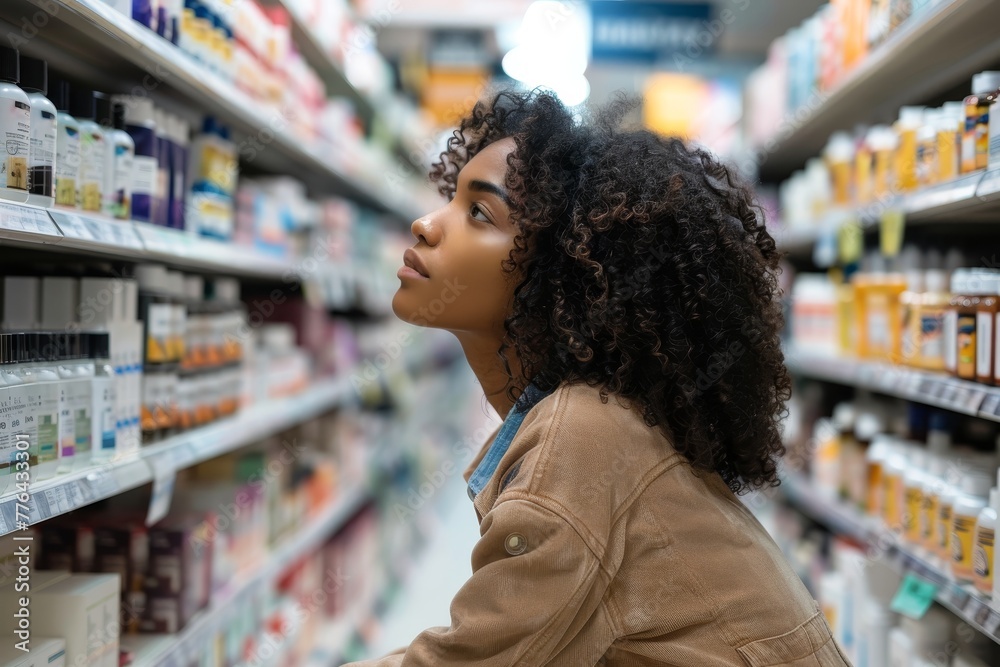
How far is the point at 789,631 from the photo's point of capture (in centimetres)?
121

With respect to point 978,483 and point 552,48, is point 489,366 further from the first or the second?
point 552,48

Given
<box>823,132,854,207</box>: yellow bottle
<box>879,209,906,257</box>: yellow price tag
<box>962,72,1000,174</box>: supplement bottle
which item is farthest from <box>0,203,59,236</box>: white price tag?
<box>823,132,854,207</box>: yellow bottle

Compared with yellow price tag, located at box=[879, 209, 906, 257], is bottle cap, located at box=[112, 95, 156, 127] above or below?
above

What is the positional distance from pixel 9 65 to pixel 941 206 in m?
1.84

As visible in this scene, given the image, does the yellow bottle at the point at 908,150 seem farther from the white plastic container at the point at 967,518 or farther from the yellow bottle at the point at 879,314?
the white plastic container at the point at 967,518

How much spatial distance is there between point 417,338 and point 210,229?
3.11 meters

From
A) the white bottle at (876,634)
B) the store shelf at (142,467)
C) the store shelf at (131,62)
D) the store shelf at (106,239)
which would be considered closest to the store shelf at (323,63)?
the store shelf at (131,62)

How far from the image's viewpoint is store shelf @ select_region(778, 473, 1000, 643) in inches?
66.7

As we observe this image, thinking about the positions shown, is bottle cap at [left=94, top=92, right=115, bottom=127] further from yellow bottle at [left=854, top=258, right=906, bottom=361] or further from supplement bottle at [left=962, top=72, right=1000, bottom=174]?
yellow bottle at [left=854, top=258, right=906, bottom=361]

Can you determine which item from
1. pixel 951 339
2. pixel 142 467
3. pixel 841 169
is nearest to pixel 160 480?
pixel 142 467

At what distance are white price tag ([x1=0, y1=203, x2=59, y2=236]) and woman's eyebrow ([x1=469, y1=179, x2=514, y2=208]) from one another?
62 cm

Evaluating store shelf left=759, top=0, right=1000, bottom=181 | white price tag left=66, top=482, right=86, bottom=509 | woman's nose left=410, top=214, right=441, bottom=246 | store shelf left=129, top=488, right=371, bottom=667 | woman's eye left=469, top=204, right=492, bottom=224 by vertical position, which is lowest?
store shelf left=129, top=488, right=371, bottom=667

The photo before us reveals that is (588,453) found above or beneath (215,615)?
above

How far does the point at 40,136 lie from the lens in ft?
4.21
